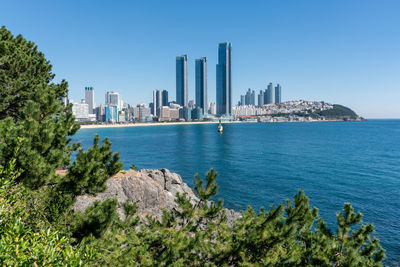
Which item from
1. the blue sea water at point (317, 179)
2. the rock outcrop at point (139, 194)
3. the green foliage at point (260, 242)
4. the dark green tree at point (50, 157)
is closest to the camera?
the dark green tree at point (50, 157)

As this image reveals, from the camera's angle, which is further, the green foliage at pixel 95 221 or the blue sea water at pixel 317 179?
the blue sea water at pixel 317 179

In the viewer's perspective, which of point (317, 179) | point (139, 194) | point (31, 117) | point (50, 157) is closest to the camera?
point (50, 157)

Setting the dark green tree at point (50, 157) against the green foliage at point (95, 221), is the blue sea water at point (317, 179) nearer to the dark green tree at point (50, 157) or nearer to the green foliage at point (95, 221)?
the green foliage at point (95, 221)

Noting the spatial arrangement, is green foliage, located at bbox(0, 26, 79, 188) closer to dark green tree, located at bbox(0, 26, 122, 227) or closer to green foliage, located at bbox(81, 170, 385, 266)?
dark green tree, located at bbox(0, 26, 122, 227)

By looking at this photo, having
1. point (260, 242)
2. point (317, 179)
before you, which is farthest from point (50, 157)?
point (317, 179)

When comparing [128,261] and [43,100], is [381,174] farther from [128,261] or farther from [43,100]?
[43,100]

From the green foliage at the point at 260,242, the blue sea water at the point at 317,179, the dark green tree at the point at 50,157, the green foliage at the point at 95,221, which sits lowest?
the blue sea water at the point at 317,179

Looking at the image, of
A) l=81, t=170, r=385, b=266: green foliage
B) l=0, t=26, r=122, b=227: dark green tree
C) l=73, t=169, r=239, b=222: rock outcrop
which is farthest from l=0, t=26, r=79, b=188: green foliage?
l=73, t=169, r=239, b=222: rock outcrop

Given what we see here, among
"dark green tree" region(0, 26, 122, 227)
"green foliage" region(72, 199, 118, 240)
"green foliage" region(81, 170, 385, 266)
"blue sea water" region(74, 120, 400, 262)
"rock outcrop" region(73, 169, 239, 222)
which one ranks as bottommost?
"blue sea water" region(74, 120, 400, 262)

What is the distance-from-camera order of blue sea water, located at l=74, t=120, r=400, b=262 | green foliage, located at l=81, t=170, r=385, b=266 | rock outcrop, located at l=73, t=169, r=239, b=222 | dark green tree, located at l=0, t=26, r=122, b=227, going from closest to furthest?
1. dark green tree, located at l=0, t=26, r=122, b=227
2. green foliage, located at l=81, t=170, r=385, b=266
3. rock outcrop, located at l=73, t=169, r=239, b=222
4. blue sea water, located at l=74, t=120, r=400, b=262

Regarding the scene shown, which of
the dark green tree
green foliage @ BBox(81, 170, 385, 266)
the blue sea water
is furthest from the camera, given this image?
the blue sea water

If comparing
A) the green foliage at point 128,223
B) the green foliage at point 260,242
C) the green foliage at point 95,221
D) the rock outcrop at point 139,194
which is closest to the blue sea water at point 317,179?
the rock outcrop at point 139,194

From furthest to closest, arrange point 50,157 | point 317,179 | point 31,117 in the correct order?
point 317,179 < point 31,117 < point 50,157

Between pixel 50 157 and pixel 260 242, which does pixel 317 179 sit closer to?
pixel 260 242
